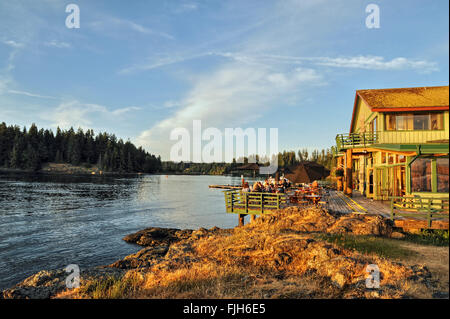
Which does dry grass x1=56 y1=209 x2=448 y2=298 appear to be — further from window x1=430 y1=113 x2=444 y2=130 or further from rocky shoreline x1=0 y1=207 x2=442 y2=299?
window x1=430 y1=113 x2=444 y2=130

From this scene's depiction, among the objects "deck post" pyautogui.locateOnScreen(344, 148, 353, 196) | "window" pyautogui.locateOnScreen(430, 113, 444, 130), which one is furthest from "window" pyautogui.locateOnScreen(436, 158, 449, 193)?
"deck post" pyautogui.locateOnScreen(344, 148, 353, 196)

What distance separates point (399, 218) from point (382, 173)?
10251 mm

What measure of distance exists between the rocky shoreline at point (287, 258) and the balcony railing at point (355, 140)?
30.8 ft

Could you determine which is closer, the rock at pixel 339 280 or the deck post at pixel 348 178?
the rock at pixel 339 280

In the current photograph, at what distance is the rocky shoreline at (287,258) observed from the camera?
258 inches

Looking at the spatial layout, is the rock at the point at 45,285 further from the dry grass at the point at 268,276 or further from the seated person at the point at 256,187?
the seated person at the point at 256,187

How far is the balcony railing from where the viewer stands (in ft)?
67.2

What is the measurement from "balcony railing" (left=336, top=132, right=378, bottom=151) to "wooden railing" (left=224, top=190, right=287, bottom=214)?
832 cm

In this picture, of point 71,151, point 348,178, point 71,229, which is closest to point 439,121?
Result: point 348,178

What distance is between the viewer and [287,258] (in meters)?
9.09

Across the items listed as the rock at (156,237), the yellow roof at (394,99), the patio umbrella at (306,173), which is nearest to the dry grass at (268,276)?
the patio umbrella at (306,173)

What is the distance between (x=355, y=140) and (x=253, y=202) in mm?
10886

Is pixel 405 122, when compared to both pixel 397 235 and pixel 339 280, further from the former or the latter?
pixel 339 280
